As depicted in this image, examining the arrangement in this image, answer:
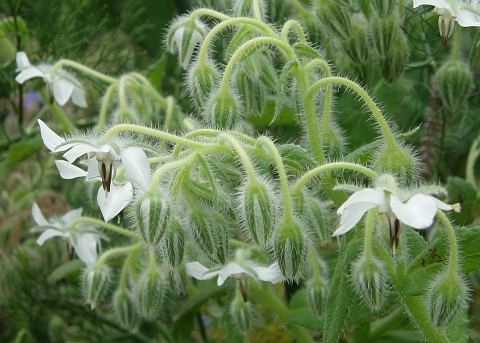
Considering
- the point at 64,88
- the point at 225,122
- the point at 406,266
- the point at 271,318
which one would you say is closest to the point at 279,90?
the point at 225,122

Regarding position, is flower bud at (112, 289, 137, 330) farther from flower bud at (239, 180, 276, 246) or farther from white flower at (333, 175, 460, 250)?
white flower at (333, 175, 460, 250)

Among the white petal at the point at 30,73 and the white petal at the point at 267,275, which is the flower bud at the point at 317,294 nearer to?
the white petal at the point at 267,275

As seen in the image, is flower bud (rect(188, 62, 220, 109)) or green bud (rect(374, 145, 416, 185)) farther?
flower bud (rect(188, 62, 220, 109))

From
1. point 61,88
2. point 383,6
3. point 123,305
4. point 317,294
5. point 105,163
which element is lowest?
point 123,305

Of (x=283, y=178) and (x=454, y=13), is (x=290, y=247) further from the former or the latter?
(x=454, y=13)

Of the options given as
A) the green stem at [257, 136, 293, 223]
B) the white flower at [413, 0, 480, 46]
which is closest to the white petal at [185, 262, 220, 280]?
the green stem at [257, 136, 293, 223]

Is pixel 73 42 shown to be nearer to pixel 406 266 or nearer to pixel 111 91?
pixel 111 91

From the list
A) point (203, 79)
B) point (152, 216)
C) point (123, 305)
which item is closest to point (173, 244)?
point (152, 216)
